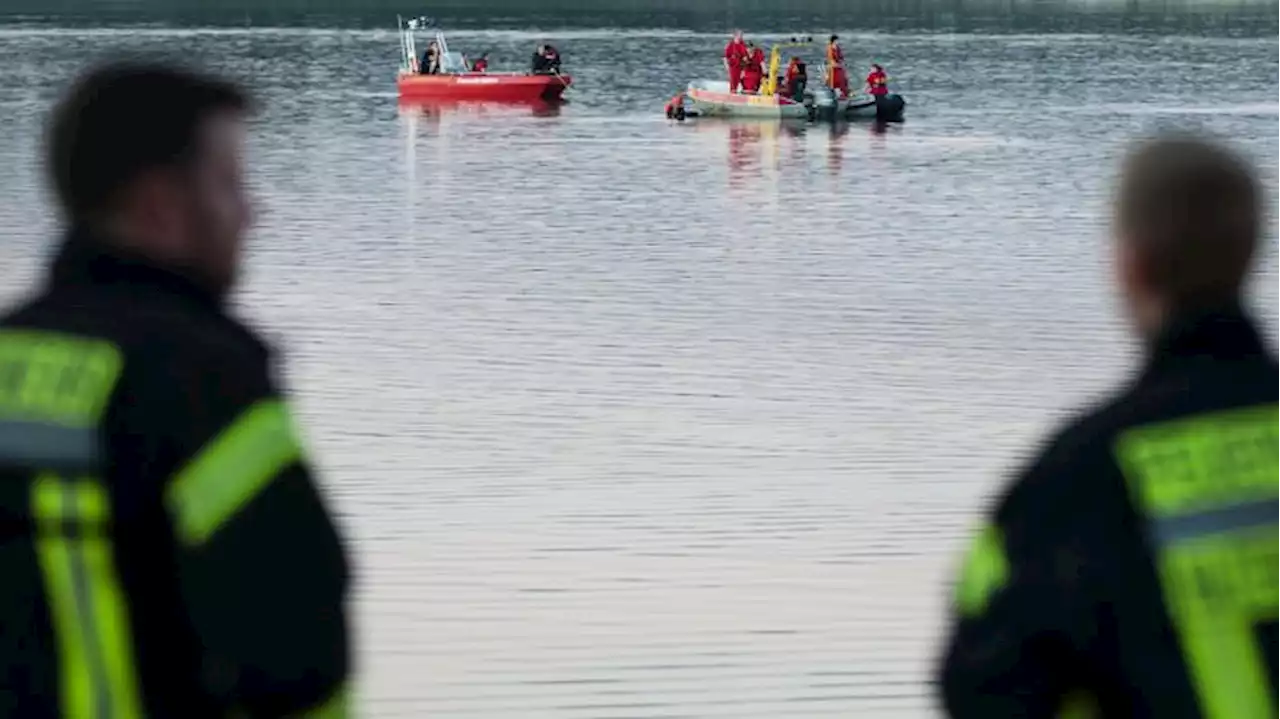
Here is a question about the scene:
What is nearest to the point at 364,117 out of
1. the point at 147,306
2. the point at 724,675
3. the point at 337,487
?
the point at 337,487

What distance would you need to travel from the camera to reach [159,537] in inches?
104

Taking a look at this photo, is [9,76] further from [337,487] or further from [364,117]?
[337,487]

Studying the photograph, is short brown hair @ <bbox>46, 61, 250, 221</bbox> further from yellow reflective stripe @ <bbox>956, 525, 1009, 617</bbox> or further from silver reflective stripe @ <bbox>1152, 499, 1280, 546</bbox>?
silver reflective stripe @ <bbox>1152, 499, 1280, 546</bbox>

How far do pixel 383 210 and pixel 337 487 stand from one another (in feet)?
46.5

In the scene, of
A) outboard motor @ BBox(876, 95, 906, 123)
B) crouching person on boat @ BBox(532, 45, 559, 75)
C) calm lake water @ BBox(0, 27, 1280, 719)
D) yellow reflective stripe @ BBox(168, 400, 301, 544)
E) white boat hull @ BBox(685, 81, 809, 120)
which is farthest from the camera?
crouching person on boat @ BBox(532, 45, 559, 75)

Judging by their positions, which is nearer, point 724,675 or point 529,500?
point 724,675

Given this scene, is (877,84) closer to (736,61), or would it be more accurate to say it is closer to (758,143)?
(736,61)

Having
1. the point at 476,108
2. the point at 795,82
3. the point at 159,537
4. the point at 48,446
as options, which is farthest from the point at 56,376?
the point at 476,108

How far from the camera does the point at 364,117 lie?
43.3 metres

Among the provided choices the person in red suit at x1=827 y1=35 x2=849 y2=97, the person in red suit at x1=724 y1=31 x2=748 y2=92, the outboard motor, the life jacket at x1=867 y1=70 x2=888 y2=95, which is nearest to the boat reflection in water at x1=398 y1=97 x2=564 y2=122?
the person in red suit at x1=724 y1=31 x2=748 y2=92

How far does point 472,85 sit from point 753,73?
725cm

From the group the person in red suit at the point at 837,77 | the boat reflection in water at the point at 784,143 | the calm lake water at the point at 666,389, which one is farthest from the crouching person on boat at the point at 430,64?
the calm lake water at the point at 666,389

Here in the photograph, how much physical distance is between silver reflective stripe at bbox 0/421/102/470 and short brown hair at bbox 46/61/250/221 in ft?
0.73

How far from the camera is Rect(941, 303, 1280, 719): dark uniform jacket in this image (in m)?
2.66
